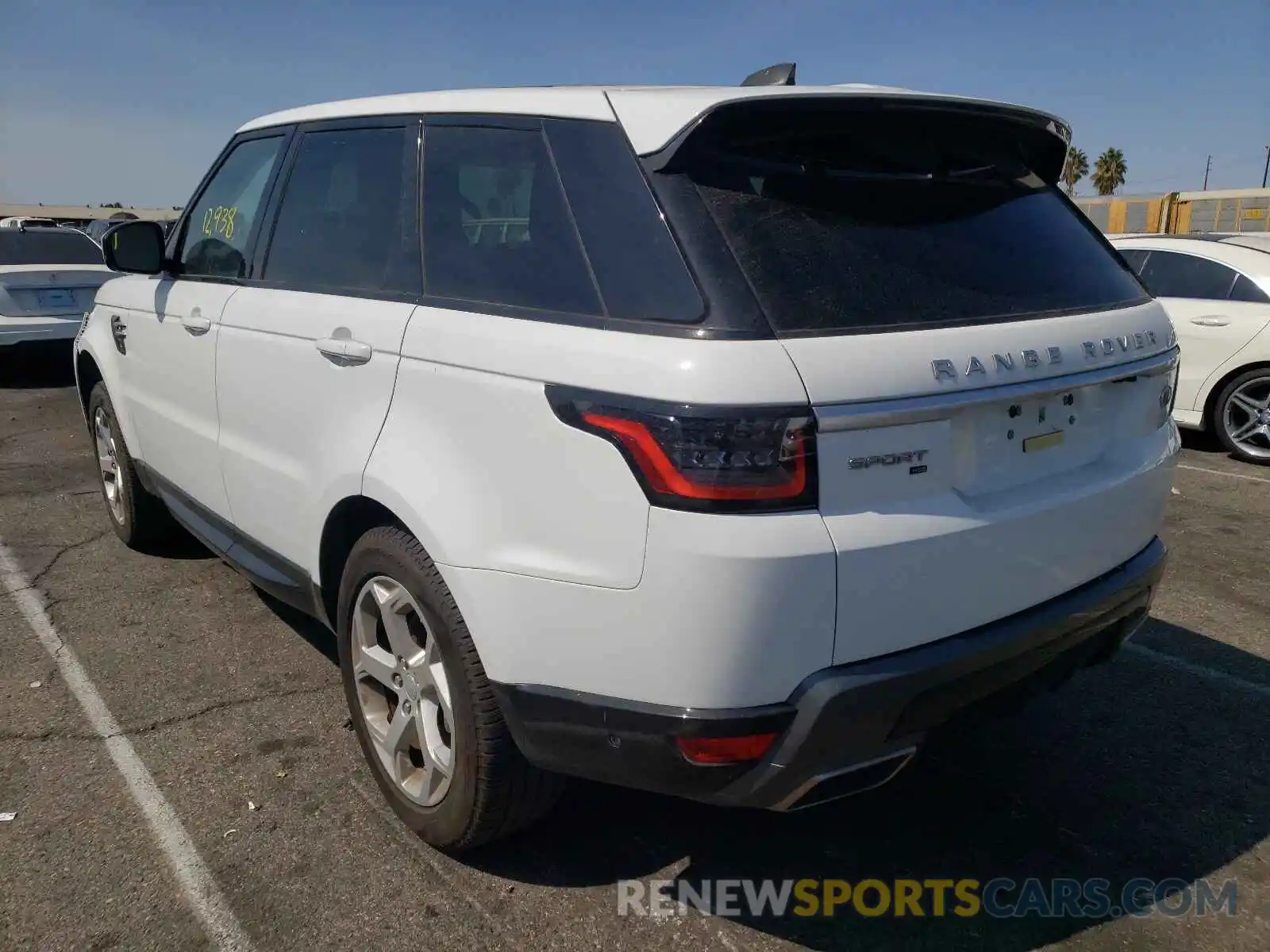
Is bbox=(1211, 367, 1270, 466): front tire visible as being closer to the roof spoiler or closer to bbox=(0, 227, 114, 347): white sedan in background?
the roof spoiler

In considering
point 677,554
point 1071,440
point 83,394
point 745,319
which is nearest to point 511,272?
point 745,319

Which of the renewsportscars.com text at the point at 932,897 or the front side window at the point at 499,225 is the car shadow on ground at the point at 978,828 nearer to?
the renewsportscars.com text at the point at 932,897

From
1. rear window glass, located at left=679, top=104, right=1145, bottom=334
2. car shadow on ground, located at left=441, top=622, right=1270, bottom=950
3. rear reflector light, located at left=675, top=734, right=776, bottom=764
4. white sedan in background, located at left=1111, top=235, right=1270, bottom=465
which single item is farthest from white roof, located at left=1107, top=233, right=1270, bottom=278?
rear reflector light, located at left=675, top=734, right=776, bottom=764

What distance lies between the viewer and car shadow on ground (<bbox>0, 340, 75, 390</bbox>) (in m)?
10.4

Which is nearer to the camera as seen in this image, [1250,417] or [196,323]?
[196,323]

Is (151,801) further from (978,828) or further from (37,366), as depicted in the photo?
(37,366)

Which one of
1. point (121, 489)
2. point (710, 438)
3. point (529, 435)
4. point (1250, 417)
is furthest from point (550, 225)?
point (1250, 417)

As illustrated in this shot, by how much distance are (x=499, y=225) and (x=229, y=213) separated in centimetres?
185

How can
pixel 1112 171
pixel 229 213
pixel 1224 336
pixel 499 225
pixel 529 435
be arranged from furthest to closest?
pixel 1112 171 → pixel 1224 336 → pixel 229 213 → pixel 499 225 → pixel 529 435

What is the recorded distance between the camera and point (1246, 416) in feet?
25.3

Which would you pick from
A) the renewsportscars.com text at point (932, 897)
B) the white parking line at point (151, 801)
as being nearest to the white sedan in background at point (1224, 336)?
the renewsportscars.com text at point (932, 897)

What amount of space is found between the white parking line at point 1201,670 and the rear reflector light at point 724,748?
102 inches

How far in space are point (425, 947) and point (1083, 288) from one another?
233cm

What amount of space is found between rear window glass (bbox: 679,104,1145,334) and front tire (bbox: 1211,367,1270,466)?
5929 mm
